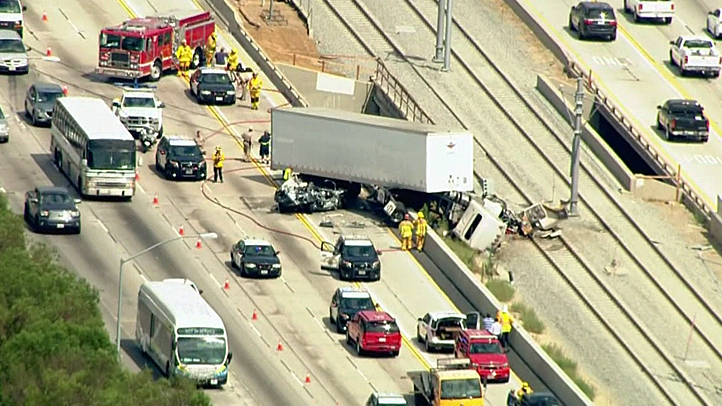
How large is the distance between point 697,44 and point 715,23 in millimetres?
6444

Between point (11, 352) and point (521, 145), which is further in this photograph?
point (521, 145)

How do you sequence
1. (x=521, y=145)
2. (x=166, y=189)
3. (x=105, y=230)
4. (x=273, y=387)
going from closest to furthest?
(x=273, y=387) < (x=105, y=230) < (x=166, y=189) < (x=521, y=145)

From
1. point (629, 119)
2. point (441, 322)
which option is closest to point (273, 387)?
point (441, 322)

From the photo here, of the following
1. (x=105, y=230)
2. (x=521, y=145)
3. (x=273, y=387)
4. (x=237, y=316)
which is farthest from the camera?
(x=521, y=145)

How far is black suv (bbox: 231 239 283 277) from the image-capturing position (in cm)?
8944

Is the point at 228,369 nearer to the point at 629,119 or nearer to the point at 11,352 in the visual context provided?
the point at 11,352

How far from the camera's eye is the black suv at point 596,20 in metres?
118

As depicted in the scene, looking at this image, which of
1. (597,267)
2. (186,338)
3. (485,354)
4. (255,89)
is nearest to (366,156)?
(597,267)

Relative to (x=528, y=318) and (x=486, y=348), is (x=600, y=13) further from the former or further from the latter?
(x=486, y=348)

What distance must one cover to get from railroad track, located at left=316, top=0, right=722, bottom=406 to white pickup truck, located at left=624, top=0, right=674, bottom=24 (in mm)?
9557

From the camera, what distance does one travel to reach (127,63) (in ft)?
358

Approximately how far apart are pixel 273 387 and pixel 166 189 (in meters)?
20.2

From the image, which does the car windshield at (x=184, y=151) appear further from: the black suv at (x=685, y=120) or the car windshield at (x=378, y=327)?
the black suv at (x=685, y=120)

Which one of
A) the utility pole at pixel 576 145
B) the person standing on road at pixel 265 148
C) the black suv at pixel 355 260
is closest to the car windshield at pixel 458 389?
the black suv at pixel 355 260
